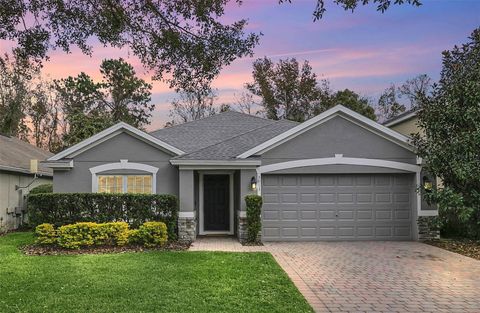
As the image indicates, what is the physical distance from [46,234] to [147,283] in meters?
5.54

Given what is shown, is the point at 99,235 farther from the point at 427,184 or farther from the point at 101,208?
the point at 427,184

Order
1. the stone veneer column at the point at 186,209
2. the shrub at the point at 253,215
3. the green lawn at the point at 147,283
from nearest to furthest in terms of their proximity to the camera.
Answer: the green lawn at the point at 147,283 → the shrub at the point at 253,215 → the stone veneer column at the point at 186,209

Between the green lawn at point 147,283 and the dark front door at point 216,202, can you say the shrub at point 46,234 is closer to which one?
the green lawn at point 147,283

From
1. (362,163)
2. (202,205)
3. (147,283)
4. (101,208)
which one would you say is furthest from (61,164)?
(362,163)

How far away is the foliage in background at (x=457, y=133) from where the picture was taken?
12195 mm

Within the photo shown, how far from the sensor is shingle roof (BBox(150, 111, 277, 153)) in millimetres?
17812

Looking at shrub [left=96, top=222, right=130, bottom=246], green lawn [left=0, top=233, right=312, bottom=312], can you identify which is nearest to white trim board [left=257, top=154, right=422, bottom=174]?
green lawn [left=0, top=233, right=312, bottom=312]

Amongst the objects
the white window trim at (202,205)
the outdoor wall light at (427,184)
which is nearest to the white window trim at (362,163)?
the outdoor wall light at (427,184)

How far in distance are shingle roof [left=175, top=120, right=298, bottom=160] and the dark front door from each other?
1137mm

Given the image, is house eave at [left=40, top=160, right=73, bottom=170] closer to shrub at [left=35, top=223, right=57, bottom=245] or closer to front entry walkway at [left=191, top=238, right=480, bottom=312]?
shrub at [left=35, top=223, right=57, bottom=245]

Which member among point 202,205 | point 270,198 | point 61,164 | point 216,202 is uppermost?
point 61,164

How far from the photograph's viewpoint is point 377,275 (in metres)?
9.12

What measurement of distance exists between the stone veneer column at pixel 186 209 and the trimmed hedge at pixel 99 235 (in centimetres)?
111

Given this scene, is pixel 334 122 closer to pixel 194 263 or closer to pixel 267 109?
pixel 194 263
